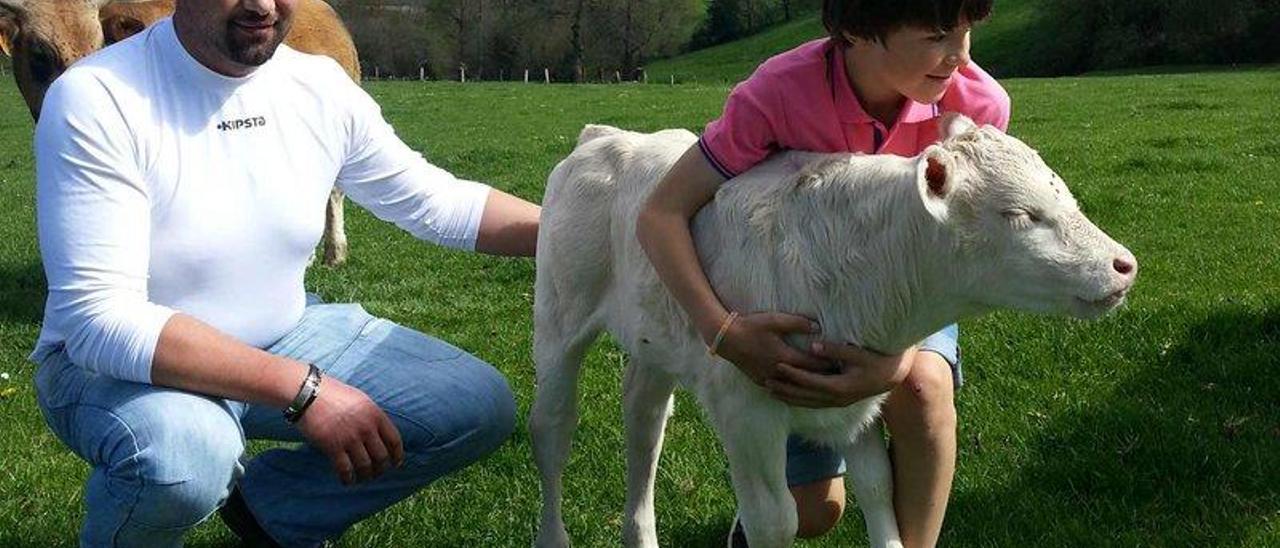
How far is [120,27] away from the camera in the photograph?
10.2 meters

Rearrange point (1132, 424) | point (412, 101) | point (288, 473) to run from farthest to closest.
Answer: point (412, 101) < point (1132, 424) < point (288, 473)

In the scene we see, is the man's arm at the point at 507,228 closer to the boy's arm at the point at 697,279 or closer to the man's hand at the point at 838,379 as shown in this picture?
the boy's arm at the point at 697,279

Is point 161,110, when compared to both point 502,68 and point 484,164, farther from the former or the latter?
point 502,68

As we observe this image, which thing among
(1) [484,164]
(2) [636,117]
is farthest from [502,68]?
(1) [484,164]

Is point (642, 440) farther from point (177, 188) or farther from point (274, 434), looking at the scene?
point (177, 188)

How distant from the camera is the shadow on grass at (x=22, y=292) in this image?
28.0ft

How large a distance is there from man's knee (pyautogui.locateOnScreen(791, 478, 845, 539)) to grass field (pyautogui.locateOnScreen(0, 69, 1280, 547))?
0.15m

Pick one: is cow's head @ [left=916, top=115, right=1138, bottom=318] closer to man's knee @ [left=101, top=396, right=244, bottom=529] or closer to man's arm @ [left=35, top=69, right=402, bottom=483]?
man's arm @ [left=35, top=69, right=402, bottom=483]

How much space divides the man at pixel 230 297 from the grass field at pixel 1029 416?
27.3 inches

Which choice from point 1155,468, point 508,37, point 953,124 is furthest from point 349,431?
point 508,37

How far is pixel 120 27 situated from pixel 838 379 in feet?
28.5

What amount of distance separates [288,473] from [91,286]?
1.20 m

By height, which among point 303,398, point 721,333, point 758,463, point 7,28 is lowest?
point 7,28

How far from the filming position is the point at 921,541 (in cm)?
374
